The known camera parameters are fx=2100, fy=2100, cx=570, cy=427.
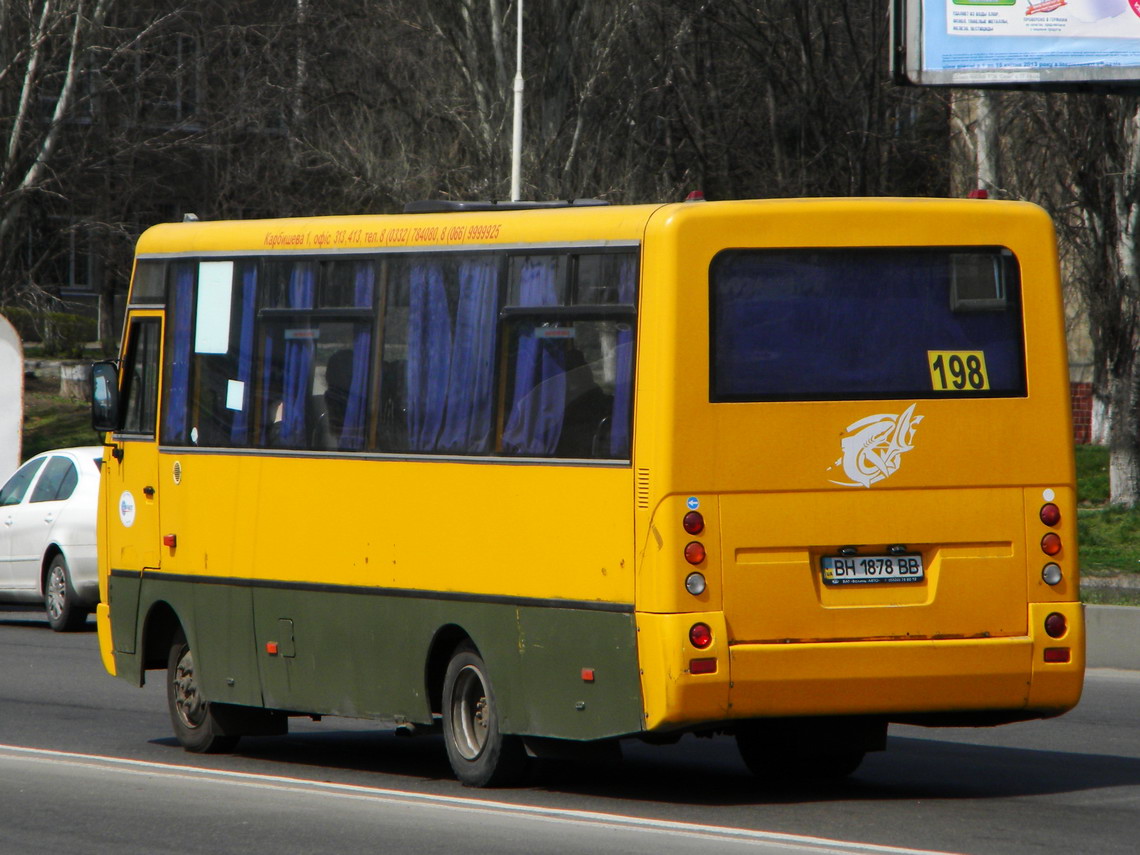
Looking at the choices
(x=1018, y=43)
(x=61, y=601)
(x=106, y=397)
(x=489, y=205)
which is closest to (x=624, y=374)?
(x=489, y=205)

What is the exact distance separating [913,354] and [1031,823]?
80.1 inches

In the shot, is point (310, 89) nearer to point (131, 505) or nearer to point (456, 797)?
point (131, 505)

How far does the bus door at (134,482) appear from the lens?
1157 cm

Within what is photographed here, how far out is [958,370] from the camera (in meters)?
9.09

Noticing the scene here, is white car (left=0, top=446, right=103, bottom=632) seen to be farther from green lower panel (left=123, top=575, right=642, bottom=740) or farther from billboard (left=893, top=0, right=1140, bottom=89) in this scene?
billboard (left=893, top=0, right=1140, bottom=89)

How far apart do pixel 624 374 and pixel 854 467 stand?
41.2 inches

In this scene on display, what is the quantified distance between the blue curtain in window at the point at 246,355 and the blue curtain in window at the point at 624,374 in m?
2.70

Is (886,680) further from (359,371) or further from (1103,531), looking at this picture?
(1103,531)

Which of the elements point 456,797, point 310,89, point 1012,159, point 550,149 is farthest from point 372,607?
point 310,89

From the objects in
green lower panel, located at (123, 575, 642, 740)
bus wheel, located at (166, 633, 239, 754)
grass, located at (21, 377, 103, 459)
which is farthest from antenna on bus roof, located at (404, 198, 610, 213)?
grass, located at (21, 377, 103, 459)

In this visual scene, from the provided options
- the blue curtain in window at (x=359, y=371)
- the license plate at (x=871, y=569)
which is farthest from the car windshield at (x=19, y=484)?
the license plate at (x=871, y=569)

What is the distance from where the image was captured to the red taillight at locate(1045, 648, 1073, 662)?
9023 millimetres

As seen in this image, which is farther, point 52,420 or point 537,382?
point 52,420

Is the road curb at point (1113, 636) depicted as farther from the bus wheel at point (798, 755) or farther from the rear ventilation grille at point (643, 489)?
Answer: the rear ventilation grille at point (643, 489)
